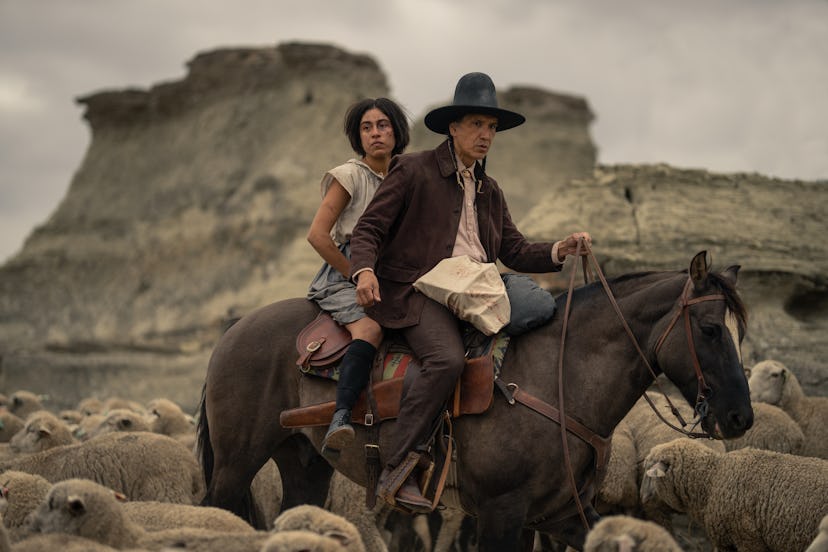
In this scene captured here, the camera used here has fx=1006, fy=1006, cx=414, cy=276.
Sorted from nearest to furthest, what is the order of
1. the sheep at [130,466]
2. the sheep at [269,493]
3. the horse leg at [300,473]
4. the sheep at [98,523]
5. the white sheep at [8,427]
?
1. the sheep at [98,523]
2. the horse leg at [300,473]
3. the sheep at [130,466]
4. the sheep at [269,493]
5. the white sheep at [8,427]

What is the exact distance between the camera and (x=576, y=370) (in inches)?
226

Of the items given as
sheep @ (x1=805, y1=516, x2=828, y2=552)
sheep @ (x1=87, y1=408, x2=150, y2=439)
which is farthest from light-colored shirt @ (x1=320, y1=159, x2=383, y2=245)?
sheep @ (x1=87, y1=408, x2=150, y2=439)

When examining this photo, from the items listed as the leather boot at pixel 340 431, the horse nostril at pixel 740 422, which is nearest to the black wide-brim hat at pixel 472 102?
the leather boot at pixel 340 431

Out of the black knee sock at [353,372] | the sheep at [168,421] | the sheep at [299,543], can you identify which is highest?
the black knee sock at [353,372]

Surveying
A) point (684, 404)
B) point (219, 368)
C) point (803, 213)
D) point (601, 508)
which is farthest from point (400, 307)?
point (803, 213)

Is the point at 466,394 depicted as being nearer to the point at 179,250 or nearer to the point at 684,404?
the point at 684,404

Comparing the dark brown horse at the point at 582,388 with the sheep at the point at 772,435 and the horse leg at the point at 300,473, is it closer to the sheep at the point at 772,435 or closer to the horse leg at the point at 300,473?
the horse leg at the point at 300,473

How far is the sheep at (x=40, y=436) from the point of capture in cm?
1016

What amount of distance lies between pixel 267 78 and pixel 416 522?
28.9 meters

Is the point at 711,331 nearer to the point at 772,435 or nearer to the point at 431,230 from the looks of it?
the point at 431,230

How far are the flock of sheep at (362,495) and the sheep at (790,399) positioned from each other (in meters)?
0.01

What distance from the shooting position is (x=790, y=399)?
11070 mm

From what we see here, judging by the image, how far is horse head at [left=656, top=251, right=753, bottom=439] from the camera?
5363mm

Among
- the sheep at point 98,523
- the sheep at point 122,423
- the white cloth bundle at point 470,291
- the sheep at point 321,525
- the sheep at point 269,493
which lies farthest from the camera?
the sheep at point 122,423
